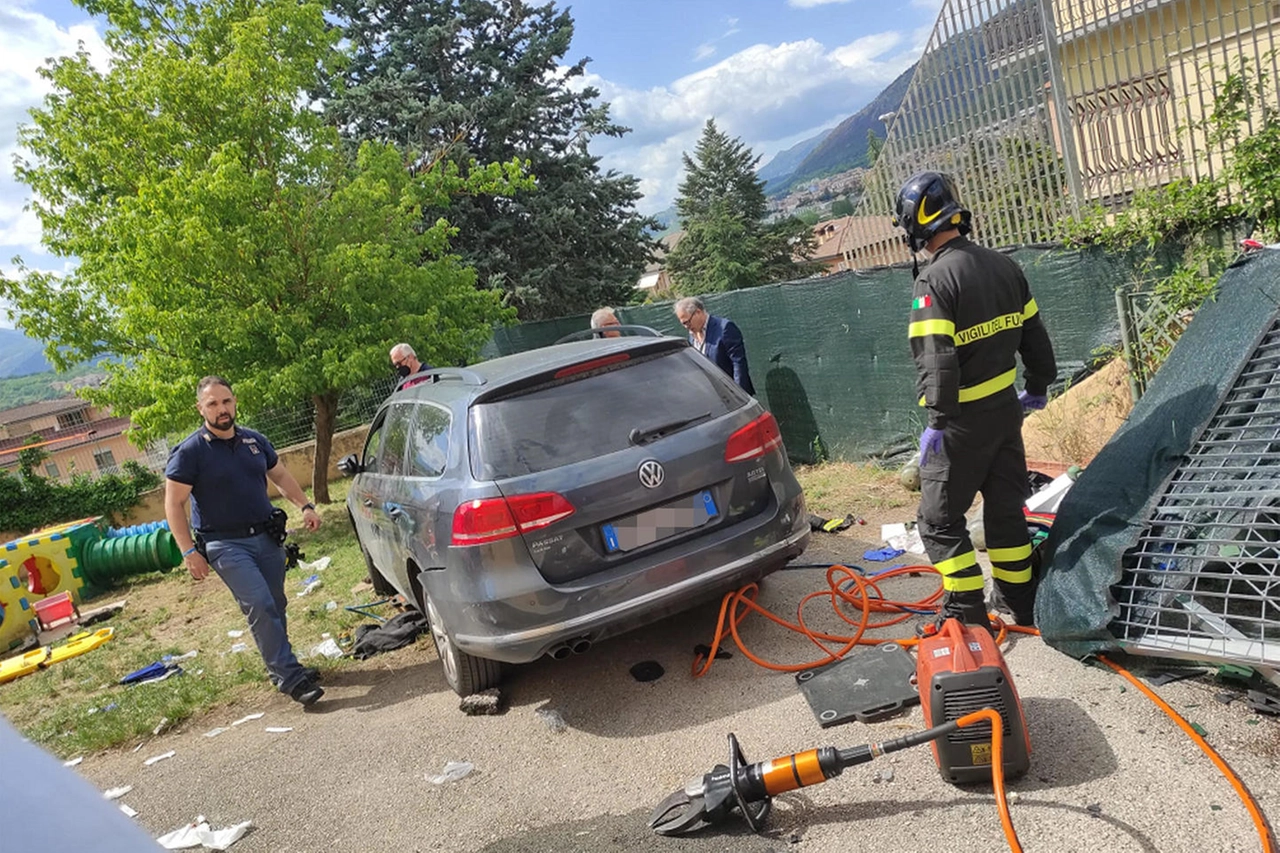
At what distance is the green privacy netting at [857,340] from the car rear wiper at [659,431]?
3245mm

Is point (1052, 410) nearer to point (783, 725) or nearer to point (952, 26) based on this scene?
point (783, 725)

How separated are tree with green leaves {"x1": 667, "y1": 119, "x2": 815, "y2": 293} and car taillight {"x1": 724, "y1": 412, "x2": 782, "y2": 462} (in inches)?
1140

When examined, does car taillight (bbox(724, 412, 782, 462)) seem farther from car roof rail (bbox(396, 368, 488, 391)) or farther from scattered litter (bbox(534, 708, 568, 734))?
scattered litter (bbox(534, 708, 568, 734))

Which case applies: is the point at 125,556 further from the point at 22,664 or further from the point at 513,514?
the point at 513,514

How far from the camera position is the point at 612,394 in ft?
13.5

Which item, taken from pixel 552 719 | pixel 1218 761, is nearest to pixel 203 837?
pixel 552 719

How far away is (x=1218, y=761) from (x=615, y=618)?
7.10 feet

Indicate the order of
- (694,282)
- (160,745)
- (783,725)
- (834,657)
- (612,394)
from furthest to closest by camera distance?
(694,282) < (160,745) < (612,394) < (834,657) < (783,725)

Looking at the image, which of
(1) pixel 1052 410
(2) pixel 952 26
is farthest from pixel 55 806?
(2) pixel 952 26

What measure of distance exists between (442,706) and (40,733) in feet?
9.29

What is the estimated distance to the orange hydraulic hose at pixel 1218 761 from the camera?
220 centimetres

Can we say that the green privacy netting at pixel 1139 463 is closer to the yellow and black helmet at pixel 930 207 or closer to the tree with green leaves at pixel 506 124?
the yellow and black helmet at pixel 930 207

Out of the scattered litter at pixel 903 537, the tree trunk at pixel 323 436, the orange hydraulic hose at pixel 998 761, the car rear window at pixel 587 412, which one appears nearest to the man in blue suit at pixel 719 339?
the scattered litter at pixel 903 537

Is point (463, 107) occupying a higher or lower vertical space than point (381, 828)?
higher
